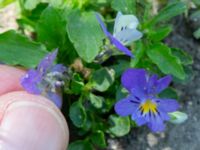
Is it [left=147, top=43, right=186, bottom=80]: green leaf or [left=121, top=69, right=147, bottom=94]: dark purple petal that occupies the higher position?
[left=147, top=43, right=186, bottom=80]: green leaf

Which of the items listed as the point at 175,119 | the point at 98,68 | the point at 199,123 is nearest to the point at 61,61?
the point at 98,68

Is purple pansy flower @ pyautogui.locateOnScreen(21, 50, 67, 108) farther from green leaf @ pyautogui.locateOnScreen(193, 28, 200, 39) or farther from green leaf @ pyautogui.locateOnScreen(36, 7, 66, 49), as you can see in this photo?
green leaf @ pyautogui.locateOnScreen(193, 28, 200, 39)

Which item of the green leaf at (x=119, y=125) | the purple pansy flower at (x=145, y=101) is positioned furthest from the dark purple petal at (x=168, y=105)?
the green leaf at (x=119, y=125)

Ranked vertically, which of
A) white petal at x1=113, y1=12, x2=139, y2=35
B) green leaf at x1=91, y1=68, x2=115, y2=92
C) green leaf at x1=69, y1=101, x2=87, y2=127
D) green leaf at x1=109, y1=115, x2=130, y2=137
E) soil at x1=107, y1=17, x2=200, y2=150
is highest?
white petal at x1=113, y1=12, x2=139, y2=35

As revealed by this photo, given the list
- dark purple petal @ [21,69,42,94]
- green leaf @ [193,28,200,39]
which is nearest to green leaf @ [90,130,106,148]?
dark purple petal @ [21,69,42,94]

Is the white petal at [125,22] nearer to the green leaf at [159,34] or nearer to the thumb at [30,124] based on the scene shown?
the green leaf at [159,34]

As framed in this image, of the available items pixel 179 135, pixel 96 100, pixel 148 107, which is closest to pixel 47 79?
pixel 96 100
